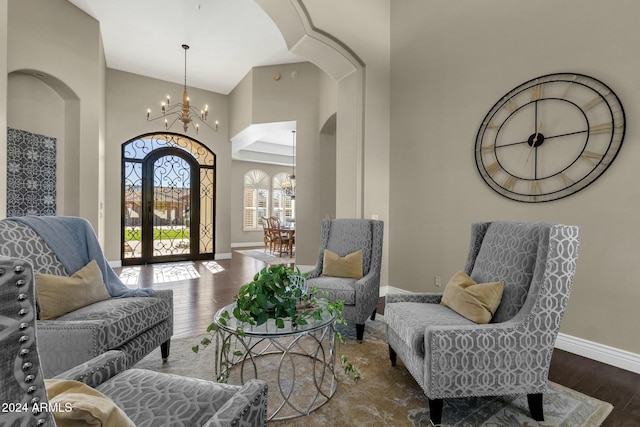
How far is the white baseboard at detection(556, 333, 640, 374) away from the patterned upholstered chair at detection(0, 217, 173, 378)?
3280 mm

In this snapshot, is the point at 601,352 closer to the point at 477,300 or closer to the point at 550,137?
the point at 477,300

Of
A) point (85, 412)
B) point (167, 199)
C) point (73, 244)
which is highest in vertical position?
point (167, 199)

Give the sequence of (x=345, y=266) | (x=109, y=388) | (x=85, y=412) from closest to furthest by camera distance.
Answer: (x=85, y=412) < (x=109, y=388) < (x=345, y=266)

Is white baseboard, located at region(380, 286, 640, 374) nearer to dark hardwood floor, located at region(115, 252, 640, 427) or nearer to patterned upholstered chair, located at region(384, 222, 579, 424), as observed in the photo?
dark hardwood floor, located at region(115, 252, 640, 427)

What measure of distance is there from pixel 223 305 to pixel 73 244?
199 centimetres

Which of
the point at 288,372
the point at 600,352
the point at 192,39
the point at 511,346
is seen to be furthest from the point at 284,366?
the point at 192,39

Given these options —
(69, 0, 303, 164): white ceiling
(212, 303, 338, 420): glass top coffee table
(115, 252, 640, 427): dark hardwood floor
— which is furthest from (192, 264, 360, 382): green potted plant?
(69, 0, 303, 164): white ceiling

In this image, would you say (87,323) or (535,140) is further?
(535,140)

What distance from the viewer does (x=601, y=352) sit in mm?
2533

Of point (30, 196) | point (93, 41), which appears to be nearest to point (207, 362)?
point (30, 196)

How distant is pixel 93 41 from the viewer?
4953mm

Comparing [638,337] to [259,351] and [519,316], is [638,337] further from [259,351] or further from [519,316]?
[259,351]

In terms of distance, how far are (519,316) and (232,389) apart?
62.0 inches

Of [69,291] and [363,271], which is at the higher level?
[69,291]
